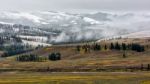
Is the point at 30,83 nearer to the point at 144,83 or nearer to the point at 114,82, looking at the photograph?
the point at 114,82

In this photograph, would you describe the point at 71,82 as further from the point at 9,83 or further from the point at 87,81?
the point at 9,83

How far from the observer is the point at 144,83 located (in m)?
154

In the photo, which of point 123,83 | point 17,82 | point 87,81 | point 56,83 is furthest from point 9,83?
point 123,83

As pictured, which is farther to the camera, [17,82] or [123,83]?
[17,82]

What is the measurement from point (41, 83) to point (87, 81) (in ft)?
56.7

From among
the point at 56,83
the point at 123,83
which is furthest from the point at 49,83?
the point at 123,83

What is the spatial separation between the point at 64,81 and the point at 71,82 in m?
4.87

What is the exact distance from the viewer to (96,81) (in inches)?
6570

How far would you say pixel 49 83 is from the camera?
161375mm

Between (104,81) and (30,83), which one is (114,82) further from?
(30,83)

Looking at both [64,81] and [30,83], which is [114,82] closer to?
[64,81]

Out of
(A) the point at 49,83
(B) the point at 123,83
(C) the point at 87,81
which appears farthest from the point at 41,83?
(B) the point at 123,83

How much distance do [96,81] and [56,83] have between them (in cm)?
1528

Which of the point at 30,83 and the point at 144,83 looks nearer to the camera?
the point at 144,83
